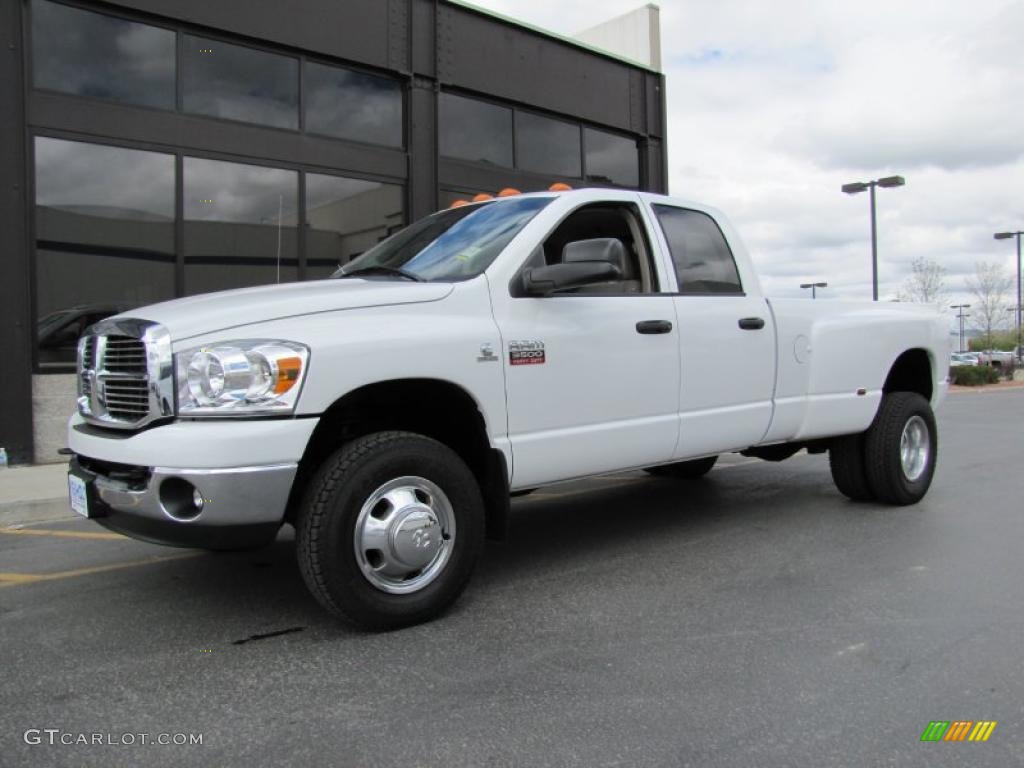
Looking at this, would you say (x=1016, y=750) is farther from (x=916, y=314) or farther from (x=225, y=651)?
(x=916, y=314)

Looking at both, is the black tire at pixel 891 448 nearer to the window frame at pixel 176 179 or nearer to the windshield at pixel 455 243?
the windshield at pixel 455 243

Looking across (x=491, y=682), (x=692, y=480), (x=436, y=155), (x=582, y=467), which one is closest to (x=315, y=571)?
(x=491, y=682)

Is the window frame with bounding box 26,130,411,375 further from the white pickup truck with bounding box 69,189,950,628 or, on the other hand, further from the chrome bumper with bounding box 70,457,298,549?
the chrome bumper with bounding box 70,457,298,549

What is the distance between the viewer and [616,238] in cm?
452

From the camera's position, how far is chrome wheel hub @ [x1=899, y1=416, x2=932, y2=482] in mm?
6070

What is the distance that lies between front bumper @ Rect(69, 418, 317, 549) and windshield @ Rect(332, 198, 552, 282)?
3.85 ft

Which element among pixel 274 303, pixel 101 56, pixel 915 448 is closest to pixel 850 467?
pixel 915 448

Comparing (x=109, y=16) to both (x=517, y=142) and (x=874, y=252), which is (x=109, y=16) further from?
(x=874, y=252)

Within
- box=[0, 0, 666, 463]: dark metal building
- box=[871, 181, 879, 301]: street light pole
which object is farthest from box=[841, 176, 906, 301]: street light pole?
box=[0, 0, 666, 463]: dark metal building

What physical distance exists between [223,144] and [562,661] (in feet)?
28.7

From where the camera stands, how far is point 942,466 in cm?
822

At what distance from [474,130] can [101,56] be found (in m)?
5.34

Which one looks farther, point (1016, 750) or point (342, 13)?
point (342, 13)

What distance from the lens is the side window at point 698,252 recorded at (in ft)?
15.7
